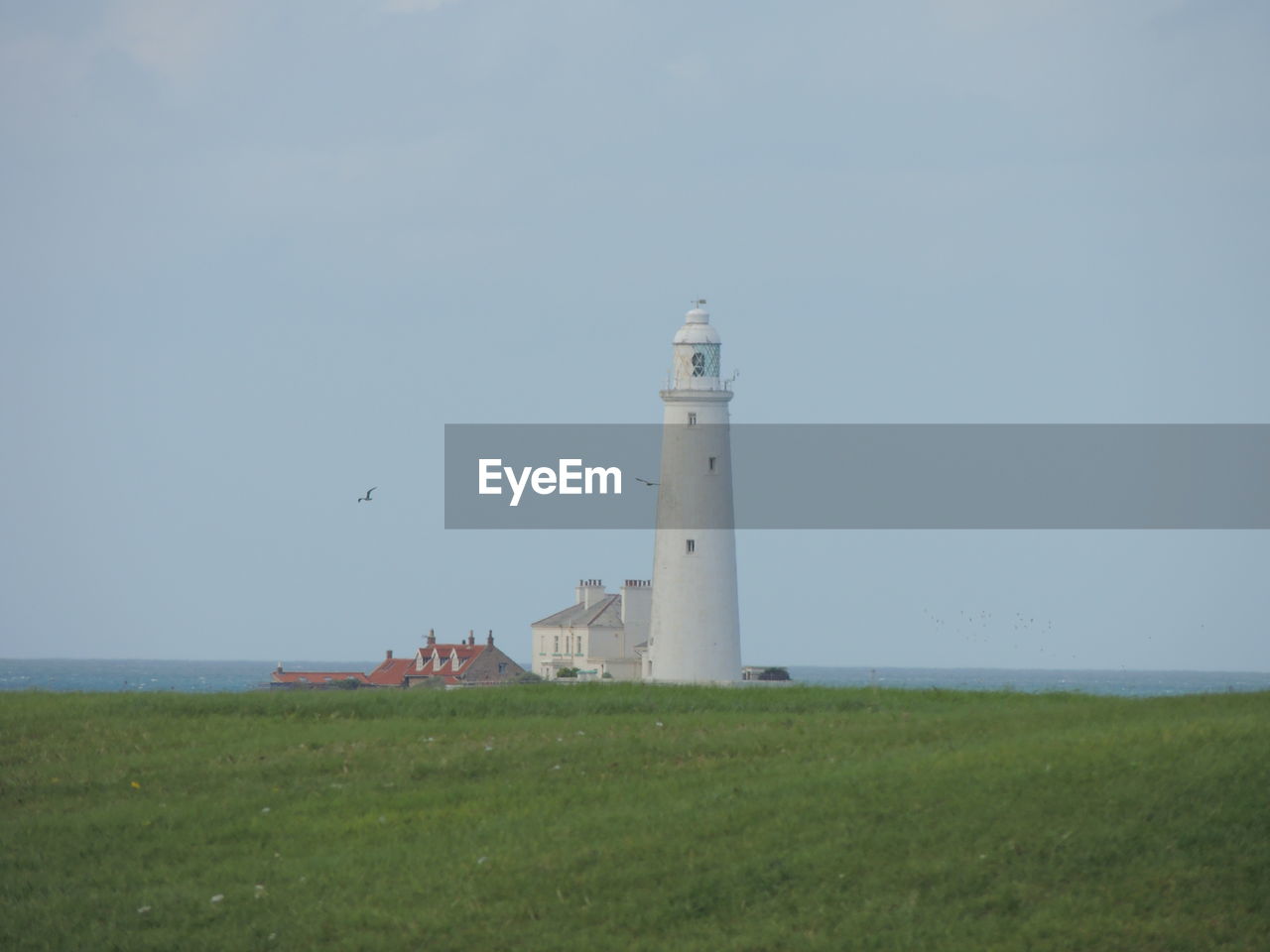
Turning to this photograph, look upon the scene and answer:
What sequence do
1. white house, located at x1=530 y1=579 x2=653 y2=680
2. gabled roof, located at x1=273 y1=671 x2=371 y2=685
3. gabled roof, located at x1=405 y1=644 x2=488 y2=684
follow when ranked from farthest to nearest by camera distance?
gabled roof, located at x1=273 y1=671 x2=371 y2=685 → gabled roof, located at x1=405 y1=644 x2=488 y2=684 → white house, located at x1=530 y1=579 x2=653 y2=680

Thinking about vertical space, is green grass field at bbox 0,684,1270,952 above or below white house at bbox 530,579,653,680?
below

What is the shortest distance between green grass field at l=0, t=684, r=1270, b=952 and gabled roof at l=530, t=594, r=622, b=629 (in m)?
47.7

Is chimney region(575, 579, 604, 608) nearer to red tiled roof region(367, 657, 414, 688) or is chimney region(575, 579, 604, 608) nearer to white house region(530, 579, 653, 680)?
white house region(530, 579, 653, 680)

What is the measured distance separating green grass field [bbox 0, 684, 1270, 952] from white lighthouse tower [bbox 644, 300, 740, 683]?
20.1 m

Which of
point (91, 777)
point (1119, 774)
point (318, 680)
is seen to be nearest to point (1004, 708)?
point (1119, 774)

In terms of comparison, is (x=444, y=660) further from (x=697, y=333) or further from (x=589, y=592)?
(x=697, y=333)

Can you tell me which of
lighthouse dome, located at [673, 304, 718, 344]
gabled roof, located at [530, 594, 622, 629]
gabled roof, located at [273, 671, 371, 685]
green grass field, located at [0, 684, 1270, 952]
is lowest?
green grass field, located at [0, 684, 1270, 952]

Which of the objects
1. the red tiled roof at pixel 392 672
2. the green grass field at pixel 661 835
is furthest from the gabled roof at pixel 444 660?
the green grass field at pixel 661 835

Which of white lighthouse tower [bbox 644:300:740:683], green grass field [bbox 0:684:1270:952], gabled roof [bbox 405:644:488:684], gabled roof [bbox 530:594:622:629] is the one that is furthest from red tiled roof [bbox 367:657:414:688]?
green grass field [bbox 0:684:1270:952]

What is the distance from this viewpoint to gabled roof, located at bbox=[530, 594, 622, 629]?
7338cm

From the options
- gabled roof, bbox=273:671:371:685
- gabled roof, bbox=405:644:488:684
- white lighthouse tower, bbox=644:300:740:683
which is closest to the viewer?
white lighthouse tower, bbox=644:300:740:683

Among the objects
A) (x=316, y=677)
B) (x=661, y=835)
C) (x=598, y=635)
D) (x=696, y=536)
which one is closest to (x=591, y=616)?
(x=598, y=635)

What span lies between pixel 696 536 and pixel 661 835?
2710 centimetres

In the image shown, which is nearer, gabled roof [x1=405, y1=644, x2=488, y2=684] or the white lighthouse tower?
the white lighthouse tower
